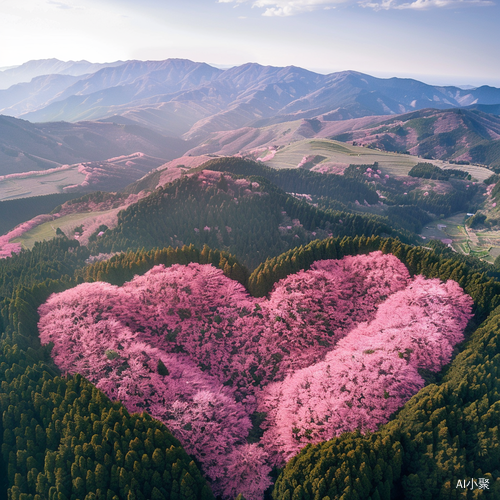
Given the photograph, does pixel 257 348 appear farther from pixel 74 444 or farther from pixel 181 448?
pixel 74 444

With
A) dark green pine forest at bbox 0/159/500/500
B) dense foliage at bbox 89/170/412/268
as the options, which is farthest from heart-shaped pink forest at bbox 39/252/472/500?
dense foliage at bbox 89/170/412/268

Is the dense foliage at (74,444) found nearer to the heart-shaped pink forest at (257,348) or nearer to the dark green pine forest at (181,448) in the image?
the dark green pine forest at (181,448)

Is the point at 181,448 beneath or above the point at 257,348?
beneath

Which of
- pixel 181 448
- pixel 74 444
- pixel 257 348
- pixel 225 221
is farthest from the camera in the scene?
pixel 225 221

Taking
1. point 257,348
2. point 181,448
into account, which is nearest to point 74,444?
point 181,448

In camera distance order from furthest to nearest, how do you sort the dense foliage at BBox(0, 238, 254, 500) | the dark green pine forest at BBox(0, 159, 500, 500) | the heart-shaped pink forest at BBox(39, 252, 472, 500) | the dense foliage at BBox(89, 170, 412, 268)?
the dense foliage at BBox(89, 170, 412, 268) < the heart-shaped pink forest at BBox(39, 252, 472, 500) < the dense foliage at BBox(0, 238, 254, 500) < the dark green pine forest at BBox(0, 159, 500, 500)

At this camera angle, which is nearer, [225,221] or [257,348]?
[257,348]

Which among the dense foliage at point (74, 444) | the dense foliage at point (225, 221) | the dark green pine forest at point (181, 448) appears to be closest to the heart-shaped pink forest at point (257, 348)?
the dark green pine forest at point (181, 448)

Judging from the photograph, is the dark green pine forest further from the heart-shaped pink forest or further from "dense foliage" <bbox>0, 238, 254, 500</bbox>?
the heart-shaped pink forest

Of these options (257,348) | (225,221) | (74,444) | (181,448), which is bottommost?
(181,448)
